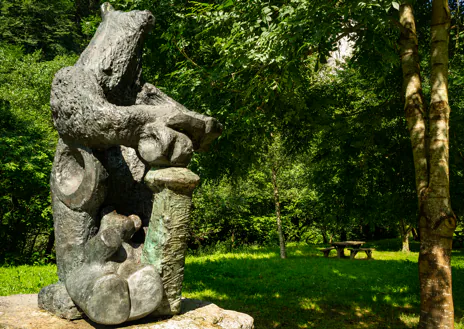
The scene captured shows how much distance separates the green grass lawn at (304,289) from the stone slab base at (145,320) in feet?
12.0

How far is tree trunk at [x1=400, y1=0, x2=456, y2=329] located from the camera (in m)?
4.90

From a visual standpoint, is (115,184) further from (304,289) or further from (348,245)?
(348,245)

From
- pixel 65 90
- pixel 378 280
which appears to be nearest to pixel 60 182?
pixel 65 90

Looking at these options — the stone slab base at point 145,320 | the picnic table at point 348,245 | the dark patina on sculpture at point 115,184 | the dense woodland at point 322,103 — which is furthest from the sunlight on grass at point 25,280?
the picnic table at point 348,245

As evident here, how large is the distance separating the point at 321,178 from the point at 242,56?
139 inches

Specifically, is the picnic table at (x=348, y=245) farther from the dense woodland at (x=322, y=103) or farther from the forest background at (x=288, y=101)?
the dense woodland at (x=322, y=103)

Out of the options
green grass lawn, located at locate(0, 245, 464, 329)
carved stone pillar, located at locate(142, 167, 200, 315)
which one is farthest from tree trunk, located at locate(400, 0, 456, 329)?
carved stone pillar, located at locate(142, 167, 200, 315)

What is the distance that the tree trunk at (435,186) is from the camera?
4.90m

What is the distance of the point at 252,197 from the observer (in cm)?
1667

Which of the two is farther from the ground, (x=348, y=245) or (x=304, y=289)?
(x=348, y=245)

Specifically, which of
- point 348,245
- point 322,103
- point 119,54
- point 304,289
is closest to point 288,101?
point 322,103

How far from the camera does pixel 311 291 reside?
8289mm

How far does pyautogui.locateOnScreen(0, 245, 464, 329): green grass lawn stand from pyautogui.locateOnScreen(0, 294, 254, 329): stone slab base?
12.0ft

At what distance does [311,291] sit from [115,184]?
6440 mm
